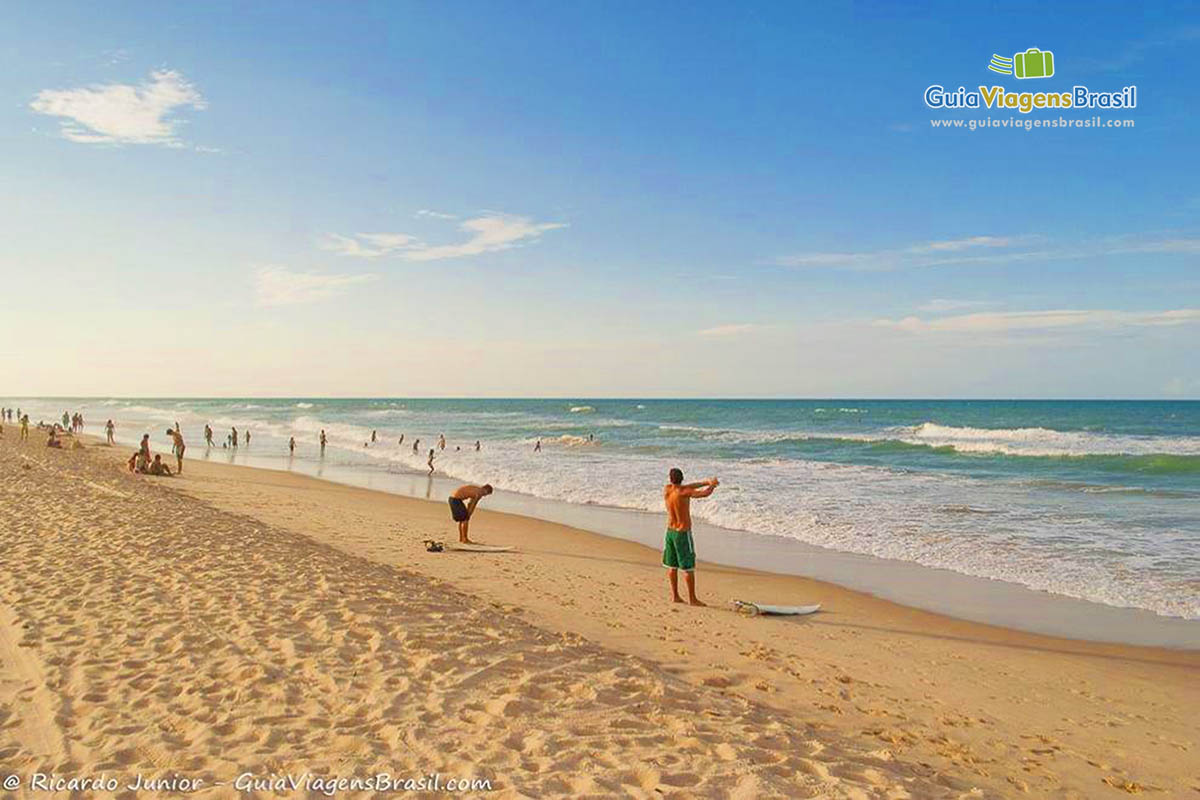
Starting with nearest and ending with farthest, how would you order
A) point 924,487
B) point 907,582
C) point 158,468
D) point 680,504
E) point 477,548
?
1. point 680,504
2. point 907,582
3. point 477,548
4. point 158,468
5. point 924,487

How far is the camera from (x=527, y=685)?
5.69 m

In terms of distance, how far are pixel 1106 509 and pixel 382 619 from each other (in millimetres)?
19594

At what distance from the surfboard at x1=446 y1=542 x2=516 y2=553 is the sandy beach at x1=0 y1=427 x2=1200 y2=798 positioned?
175 centimetres

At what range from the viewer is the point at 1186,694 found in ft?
24.0

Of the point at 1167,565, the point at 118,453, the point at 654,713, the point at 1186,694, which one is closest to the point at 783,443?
the point at 1167,565

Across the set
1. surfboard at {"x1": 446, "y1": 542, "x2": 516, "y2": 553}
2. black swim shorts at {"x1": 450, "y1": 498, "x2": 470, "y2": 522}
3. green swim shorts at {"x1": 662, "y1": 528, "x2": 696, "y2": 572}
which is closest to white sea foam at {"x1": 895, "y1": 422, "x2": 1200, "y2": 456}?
surfboard at {"x1": 446, "y1": 542, "x2": 516, "y2": 553}

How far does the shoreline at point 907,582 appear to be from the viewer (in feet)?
31.3

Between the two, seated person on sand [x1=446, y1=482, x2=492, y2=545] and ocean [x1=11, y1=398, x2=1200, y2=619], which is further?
seated person on sand [x1=446, y1=482, x2=492, y2=545]

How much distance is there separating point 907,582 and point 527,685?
840cm

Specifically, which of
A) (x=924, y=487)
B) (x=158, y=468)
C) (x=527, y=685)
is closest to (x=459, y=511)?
(x=527, y=685)

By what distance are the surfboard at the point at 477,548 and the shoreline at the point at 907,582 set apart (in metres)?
2.95

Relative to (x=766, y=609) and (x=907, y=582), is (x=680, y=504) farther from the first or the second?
(x=907, y=582)

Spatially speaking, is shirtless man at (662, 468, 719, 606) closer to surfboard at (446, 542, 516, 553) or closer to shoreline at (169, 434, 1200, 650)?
shoreline at (169, 434, 1200, 650)

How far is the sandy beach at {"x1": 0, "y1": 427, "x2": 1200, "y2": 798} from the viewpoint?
454 cm
